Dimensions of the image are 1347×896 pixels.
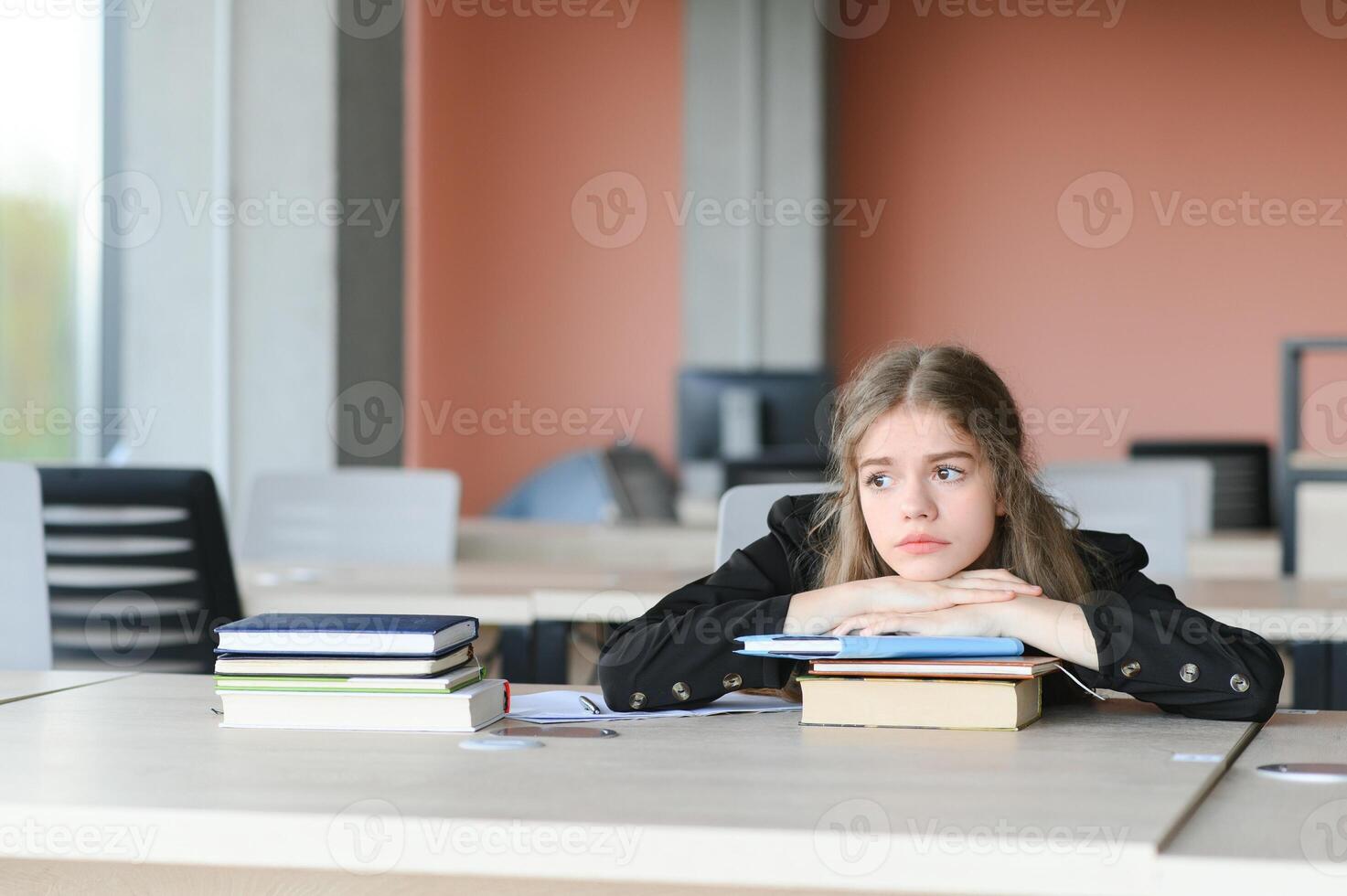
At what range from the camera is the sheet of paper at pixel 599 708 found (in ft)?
4.98

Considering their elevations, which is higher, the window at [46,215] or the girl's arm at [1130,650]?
the window at [46,215]

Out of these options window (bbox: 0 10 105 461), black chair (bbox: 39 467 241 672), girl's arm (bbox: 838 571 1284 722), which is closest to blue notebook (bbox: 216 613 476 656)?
girl's arm (bbox: 838 571 1284 722)

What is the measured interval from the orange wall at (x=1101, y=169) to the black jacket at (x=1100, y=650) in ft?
16.7

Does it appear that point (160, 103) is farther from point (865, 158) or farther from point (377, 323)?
point (865, 158)

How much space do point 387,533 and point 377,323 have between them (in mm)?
1412

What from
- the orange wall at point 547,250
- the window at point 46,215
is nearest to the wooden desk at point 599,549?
the window at point 46,215

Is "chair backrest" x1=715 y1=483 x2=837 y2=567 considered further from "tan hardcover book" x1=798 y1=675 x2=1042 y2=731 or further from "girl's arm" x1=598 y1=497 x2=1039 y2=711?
"tan hardcover book" x1=798 y1=675 x2=1042 y2=731

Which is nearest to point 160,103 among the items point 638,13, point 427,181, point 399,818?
point 427,181

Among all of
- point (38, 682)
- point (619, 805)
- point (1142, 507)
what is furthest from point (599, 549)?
point (619, 805)

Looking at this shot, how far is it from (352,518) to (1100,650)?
7.90 ft

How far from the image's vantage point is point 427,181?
23.3 ft

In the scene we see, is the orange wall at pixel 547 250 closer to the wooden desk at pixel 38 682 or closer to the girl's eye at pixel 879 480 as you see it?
the wooden desk at pixel 38 682

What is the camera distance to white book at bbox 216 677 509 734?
55.2 inches

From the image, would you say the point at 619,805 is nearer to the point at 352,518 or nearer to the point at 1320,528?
the point at 352,518
